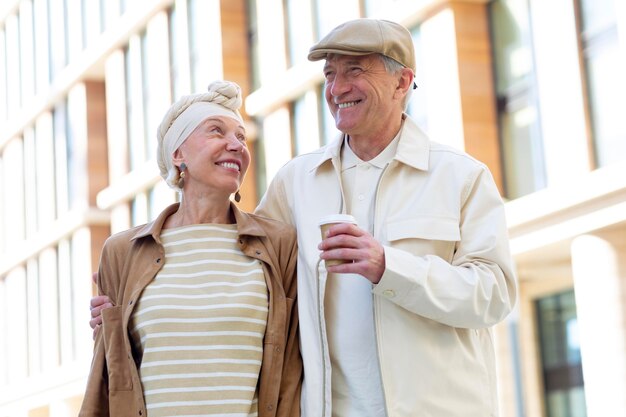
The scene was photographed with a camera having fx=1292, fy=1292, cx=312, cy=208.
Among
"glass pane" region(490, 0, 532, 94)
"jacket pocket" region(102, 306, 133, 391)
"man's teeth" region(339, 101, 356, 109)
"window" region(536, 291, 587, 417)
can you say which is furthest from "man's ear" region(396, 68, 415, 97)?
"window" region(536, 291, 587, 417)

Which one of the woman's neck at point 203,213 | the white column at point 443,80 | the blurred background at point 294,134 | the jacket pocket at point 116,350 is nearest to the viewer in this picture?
the jacket pocket at point 116,350

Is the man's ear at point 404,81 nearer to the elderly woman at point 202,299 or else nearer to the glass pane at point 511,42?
the elderly woman at point 202,299

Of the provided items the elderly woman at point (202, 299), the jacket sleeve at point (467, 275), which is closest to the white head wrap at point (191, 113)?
the elderly woman at point (202, 299)

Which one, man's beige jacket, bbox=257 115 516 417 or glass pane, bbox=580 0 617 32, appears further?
glass pane, bbox=580 0 617 32

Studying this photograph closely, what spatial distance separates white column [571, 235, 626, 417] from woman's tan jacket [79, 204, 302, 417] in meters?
9.85

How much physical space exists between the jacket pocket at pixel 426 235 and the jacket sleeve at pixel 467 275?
0.03 m

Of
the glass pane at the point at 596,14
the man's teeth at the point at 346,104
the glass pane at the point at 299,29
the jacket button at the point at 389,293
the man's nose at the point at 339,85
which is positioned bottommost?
the jacket button at the point at 389,293

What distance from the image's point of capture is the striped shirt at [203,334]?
3879mm

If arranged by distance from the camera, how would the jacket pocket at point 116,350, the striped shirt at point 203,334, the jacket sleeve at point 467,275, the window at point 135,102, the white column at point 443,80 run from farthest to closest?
the window at point 135,102 → the white column at point 443,80 → the jacket pocket at point 116,350 → the striped shirt at point 203,334 → the jacket sleeve at point 467,275

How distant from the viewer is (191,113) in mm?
4371

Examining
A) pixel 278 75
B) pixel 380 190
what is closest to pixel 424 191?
pixel 380 190

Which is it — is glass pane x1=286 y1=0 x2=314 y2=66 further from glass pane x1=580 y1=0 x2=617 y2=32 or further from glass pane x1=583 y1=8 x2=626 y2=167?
glass pane x1=583 y1=8 x2=626 y2=167

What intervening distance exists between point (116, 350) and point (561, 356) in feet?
40.6

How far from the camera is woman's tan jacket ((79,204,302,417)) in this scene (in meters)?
3.92
